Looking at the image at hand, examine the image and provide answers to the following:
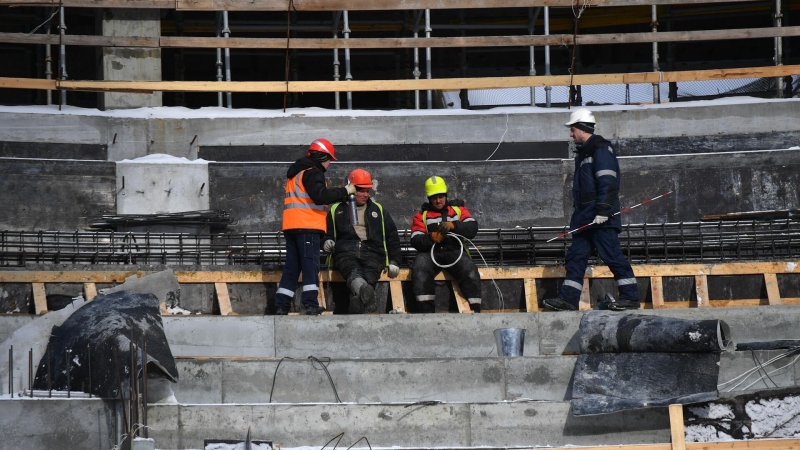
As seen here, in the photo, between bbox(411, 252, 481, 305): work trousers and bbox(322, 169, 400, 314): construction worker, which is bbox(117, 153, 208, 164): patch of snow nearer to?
bbox(322, 169, 400, 314): construction worker

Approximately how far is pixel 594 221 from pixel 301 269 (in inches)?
116

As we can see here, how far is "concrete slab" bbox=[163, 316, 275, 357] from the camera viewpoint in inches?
407

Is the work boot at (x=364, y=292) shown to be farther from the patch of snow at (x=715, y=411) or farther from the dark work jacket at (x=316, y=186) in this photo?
the patch of snow at (x=715, y=411)

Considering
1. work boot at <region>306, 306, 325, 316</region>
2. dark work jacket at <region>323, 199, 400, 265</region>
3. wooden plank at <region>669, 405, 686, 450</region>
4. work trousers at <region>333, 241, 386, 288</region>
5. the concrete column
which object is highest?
the concrete column

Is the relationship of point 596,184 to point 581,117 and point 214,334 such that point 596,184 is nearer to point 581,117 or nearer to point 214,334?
point 581,117

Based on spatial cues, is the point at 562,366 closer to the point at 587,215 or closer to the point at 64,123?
the point at 587,215

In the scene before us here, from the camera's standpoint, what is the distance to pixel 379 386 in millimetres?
9266

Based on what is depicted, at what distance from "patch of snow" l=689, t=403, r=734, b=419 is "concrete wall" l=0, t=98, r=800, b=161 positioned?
8.08 m

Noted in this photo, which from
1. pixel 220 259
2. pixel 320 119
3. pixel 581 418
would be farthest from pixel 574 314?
pixel 320 119

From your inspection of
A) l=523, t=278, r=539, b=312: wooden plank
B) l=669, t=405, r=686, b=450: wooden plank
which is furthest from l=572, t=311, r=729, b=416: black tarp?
l=523, t=278, r=539, b=312: wooden plank

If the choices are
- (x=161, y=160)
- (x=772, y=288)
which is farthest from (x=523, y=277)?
(x=161, y=160)

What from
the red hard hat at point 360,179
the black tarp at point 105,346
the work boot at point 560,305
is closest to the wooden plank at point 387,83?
the red hard hat at point 360,179

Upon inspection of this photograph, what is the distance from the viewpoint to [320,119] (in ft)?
54.4

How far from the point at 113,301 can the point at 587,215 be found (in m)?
4.61
